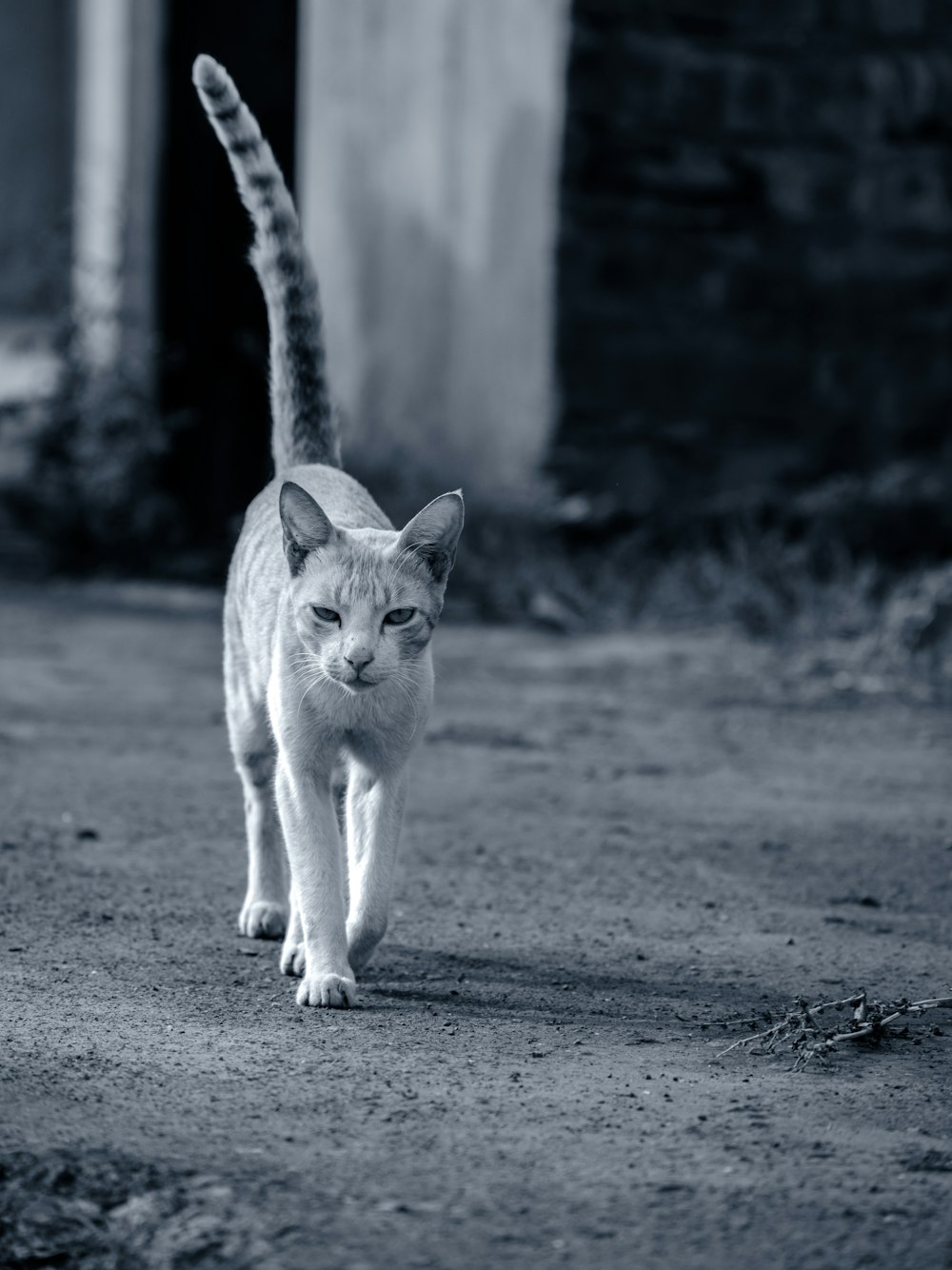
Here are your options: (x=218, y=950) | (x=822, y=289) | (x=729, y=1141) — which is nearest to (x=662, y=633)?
(x=822, y=289)

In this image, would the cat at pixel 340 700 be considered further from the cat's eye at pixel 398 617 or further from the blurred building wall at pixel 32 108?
the blurred building wall at pixel 32 108

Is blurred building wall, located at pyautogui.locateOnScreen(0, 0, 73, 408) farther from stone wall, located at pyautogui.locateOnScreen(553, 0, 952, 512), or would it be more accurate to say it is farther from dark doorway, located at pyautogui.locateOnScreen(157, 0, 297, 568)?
stone wall, located at pyautogui.locateOnScreen(553, 0, 952, 512)

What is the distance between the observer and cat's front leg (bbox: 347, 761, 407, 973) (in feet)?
12.3

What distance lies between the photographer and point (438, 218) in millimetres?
9047

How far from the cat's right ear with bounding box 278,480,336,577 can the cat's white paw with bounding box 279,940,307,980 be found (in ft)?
2.50

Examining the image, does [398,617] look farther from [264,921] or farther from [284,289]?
[284,289]

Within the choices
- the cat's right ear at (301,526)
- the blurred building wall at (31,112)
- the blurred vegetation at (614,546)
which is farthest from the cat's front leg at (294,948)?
the blurred building wall at (31,112)

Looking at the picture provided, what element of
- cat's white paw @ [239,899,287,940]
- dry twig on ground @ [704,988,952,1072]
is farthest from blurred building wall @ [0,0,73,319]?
dry twig on ground @ [704,988,952,1072]

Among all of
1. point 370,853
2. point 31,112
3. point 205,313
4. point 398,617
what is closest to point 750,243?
point 205,313

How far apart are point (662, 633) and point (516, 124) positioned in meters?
2.40

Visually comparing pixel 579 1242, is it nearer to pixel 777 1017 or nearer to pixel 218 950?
pixel 777 1017

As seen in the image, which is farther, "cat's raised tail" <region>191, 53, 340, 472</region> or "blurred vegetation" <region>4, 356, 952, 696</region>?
"blurred vegetation" <region>4, 356, 952, 696</region>

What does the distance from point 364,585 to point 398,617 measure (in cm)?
9

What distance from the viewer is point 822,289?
8875 millimetres
